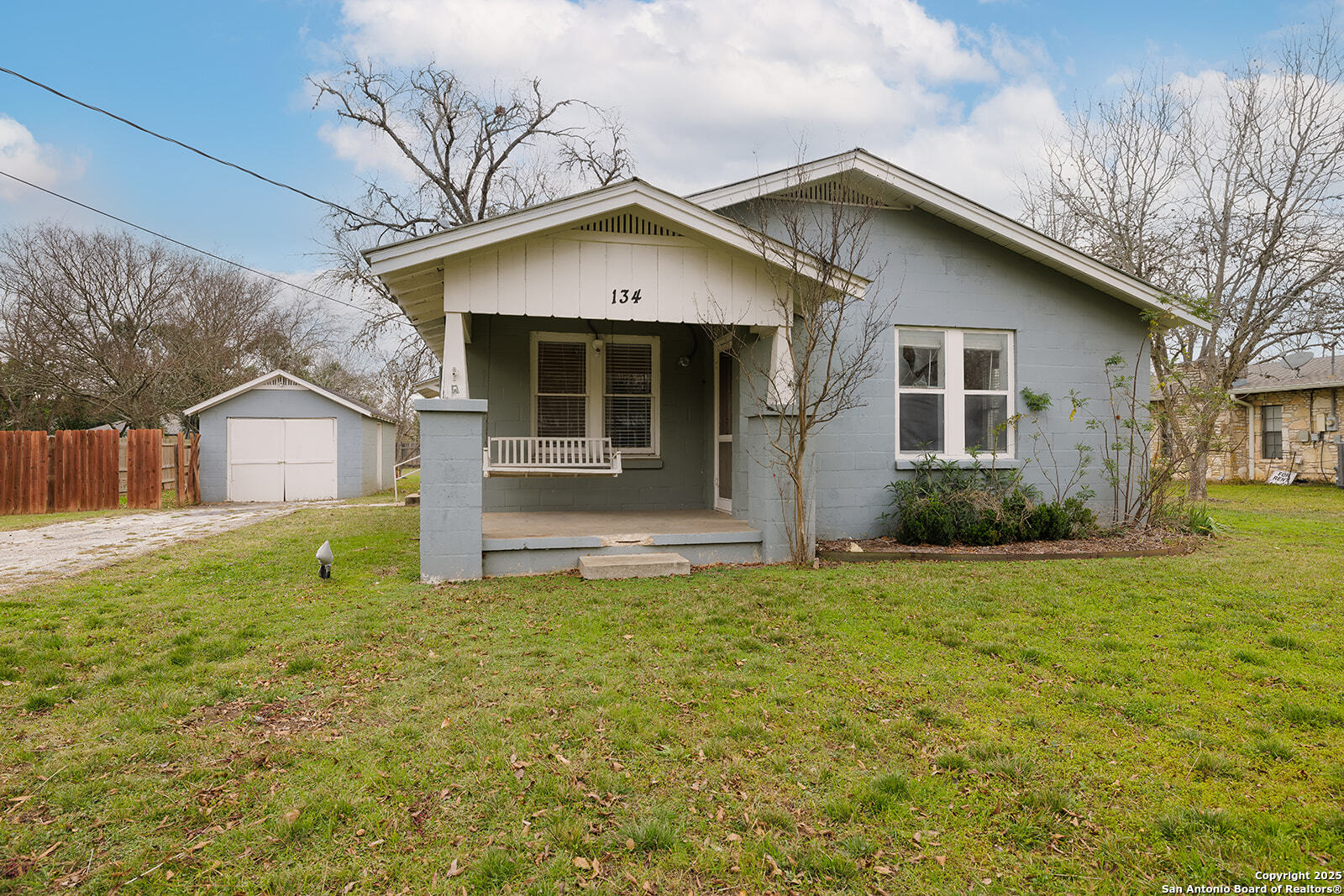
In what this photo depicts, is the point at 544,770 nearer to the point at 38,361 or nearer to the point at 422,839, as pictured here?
the point at 422,839

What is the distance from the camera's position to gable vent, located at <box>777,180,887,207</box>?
7.52m

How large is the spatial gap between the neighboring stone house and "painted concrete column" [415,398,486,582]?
1800 cm

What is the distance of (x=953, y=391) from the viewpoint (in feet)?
25.8

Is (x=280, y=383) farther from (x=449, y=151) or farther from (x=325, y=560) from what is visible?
(x=325, y=560)

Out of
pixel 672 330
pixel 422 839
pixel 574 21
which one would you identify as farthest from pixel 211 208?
pixel 422 839

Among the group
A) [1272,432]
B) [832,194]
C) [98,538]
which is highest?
[832,194]

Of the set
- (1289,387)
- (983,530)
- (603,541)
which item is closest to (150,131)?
(603,541)

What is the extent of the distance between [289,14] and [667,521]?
11.4m

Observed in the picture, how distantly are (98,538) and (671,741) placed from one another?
9.68 m

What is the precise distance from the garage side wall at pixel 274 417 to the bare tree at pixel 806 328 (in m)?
12.4

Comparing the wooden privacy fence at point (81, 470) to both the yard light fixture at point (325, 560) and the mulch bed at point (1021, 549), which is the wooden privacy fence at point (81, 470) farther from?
the mulch bed at point (1021, 549)

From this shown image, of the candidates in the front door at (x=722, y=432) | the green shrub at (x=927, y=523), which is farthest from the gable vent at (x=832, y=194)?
the green shrub at (x=927, y=523)

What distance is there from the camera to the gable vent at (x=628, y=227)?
598cm

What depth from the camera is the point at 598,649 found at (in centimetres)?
394
